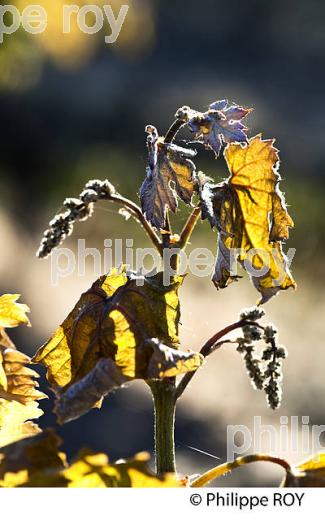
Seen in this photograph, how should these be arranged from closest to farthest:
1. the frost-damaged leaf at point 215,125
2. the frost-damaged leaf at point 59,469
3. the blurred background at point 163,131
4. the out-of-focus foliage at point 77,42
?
the frost-damaged leaf at point 59,469 → the frost-damaged leaf at point 215,125 → the blurred background at point 163,131 → the out-of-focus foliage at point 77,42

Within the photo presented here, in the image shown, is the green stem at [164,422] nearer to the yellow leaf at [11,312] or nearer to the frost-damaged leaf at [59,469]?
the frost-damaged leaf at [59,469]

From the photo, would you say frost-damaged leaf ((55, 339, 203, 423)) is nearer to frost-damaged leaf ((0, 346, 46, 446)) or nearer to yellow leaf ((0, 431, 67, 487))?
yellow leaf ((0, 431, 67, 487))

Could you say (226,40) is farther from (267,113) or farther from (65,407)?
(65,407)

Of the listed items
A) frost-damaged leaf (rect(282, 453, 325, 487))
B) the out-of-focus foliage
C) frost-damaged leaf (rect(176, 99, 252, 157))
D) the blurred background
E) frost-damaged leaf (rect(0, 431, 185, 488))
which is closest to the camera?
frost-damaged leaf (rect(0, 431, 185, 488))

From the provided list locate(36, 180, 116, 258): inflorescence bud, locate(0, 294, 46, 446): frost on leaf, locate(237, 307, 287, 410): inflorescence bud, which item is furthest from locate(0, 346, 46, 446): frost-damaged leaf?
locate(237, 307, 287, 410): inflorescence bud

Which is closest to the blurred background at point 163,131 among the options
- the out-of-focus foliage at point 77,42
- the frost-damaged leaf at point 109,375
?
the out-of-focus foliage at point 77,42

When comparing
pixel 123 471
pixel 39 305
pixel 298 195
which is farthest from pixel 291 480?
pixel 298 195

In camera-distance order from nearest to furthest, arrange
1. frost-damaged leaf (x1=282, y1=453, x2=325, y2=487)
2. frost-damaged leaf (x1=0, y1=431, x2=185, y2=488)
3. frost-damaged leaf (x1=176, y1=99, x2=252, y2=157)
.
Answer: frost-damaged leaf (x1=0, y1=431, x2=185, y2=488)
frost-damaged leaf (x1=282, y1=453, x2=325, y2=487)
frost-damaged leaf (x1=176, y1=99, x2=252, y2=157)
